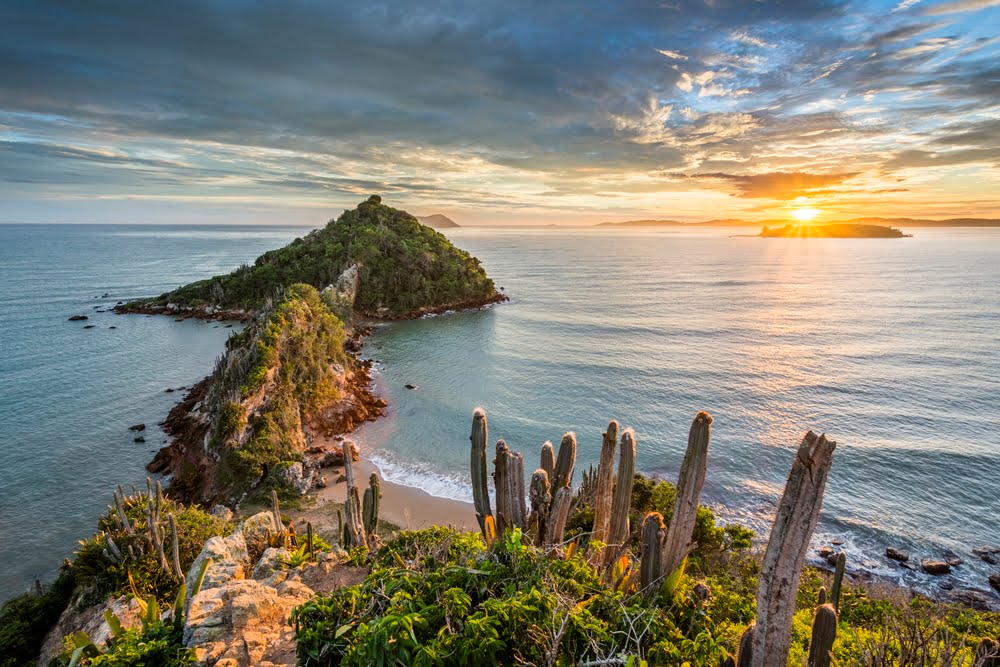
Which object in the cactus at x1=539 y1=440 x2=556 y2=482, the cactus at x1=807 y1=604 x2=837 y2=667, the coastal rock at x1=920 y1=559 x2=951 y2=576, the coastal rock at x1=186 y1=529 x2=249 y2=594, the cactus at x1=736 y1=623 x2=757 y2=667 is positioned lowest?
the coastal rock at x1=920 y1=559 x2=951 y2=576

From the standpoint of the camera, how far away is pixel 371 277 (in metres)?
64.4

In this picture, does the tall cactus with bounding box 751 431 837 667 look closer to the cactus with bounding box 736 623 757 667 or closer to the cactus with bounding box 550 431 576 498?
the cactus with bounding box 736 623 757 667

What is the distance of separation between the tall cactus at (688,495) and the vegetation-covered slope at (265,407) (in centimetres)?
2038

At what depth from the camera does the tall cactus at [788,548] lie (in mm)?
5391

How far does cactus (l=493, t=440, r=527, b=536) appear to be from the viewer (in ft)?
28.1

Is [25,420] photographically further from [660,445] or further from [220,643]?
[660,445]

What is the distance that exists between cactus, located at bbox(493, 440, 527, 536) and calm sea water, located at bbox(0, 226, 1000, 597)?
1604 centimetres

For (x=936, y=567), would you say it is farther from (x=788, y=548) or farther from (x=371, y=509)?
(x=371, y=509)

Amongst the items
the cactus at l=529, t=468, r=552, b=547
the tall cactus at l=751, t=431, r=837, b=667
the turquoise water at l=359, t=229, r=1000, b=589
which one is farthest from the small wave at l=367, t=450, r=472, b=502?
the tall cactus at l=751, t=431, r=837, b=667

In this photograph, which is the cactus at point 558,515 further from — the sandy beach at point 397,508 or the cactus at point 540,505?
the sandy beach at point 397,508

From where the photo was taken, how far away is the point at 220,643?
23.5ft

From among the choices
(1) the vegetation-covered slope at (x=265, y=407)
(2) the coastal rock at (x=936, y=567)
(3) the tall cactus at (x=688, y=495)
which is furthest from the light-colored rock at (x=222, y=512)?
(2) the coastal rock at (x=936, y=567)

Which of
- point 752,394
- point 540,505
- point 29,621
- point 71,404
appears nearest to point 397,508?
point 29,621

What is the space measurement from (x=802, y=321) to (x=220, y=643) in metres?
67.3
